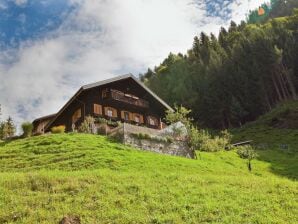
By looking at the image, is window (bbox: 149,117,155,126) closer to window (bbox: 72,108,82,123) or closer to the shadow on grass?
window (bbox: 72,108,82,123)

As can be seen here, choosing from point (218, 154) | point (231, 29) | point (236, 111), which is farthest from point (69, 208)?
point (231, 29)

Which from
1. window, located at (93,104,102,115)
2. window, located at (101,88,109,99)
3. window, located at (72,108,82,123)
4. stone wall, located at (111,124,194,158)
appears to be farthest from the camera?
window, located at (101,88,109,99)

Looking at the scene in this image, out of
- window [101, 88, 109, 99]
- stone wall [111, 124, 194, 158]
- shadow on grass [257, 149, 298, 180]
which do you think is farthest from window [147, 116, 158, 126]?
stone wall [111, 124, 194, 158]

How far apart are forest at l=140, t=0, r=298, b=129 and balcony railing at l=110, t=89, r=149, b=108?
27034 millimetres

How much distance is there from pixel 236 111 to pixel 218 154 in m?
37.5

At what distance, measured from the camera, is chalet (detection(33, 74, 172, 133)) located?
163 feet

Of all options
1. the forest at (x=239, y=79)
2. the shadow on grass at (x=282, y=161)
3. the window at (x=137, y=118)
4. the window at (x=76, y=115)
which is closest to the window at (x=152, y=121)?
the window at (x=137, y=118)

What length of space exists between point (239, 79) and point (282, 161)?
1742 inches

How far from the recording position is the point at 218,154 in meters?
42.5

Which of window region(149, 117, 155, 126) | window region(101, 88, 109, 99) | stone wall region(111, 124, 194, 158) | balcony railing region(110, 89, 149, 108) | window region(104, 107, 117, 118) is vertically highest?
window region(101, 88, 109, 99)

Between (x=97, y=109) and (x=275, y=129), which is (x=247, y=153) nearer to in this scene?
(x=97, y=109)

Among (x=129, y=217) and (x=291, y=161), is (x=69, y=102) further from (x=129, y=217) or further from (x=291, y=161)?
(x=129, y=217)

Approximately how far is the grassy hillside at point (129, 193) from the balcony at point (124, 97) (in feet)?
63.0

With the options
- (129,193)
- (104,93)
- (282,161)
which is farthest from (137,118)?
(129,193)
